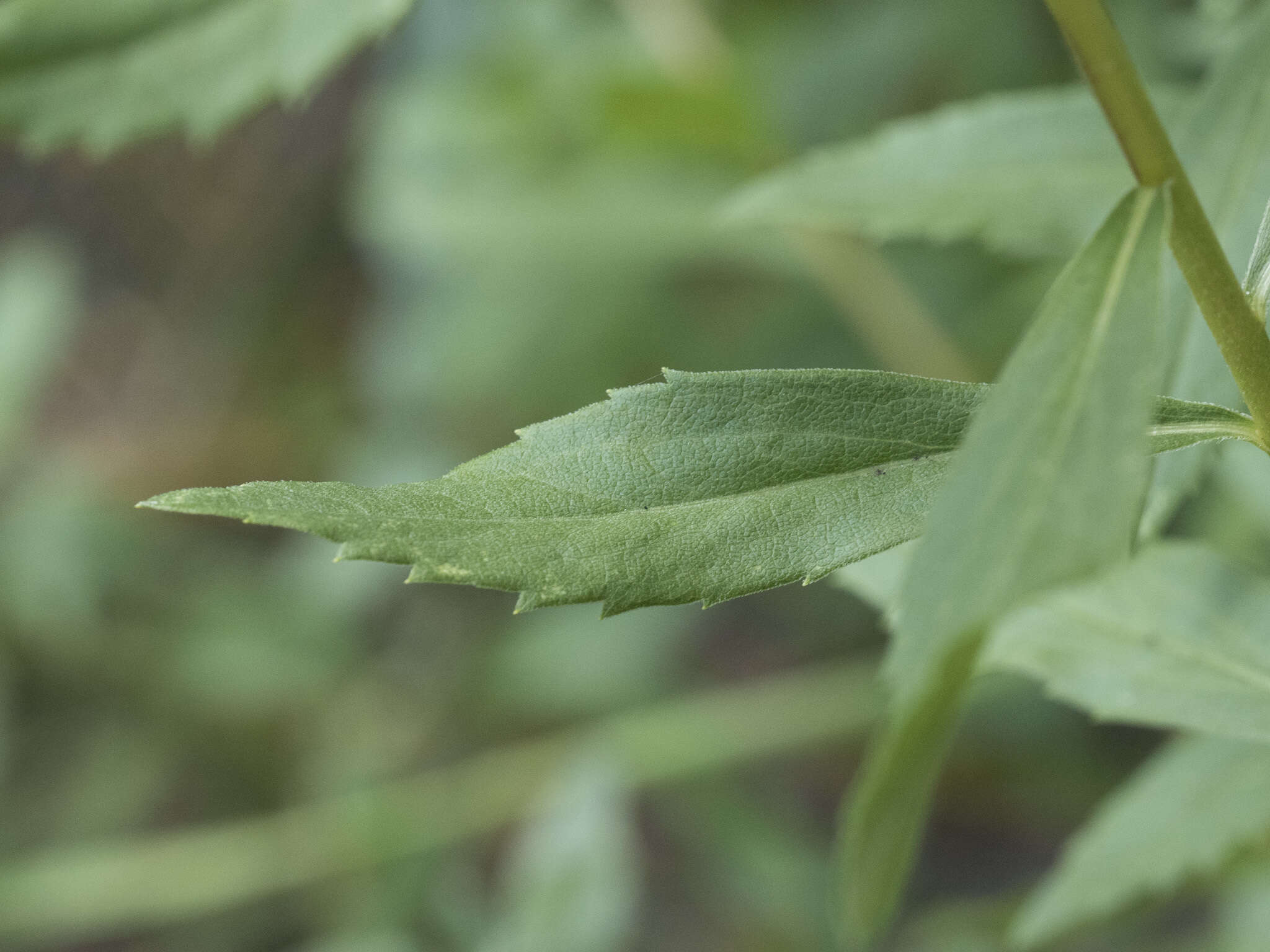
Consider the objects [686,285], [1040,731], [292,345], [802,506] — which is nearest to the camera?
[802,506]

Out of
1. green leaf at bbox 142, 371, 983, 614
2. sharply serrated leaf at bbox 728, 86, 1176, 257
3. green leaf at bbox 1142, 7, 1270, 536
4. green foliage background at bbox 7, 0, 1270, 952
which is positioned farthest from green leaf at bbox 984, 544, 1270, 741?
green foliage background at bbox 7, 0, 1270, 952

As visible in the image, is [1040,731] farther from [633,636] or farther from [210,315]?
[210,315]

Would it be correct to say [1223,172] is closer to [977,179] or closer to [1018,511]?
[977,179]

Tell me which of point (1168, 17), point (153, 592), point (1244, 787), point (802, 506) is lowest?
point (153, 592)

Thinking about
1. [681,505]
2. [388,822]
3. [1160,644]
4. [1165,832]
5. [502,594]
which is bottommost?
[388,822]

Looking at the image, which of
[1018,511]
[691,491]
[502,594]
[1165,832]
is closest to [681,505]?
[691,491]

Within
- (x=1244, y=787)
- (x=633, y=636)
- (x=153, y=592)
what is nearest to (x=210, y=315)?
(x=153, y=592)

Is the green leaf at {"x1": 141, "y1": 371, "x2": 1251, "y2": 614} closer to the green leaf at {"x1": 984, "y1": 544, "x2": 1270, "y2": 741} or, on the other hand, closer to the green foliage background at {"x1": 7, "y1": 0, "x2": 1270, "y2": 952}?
the green leaf at {"x1": 984, "y1": 544, "x2": 1270, "y2": 741}
